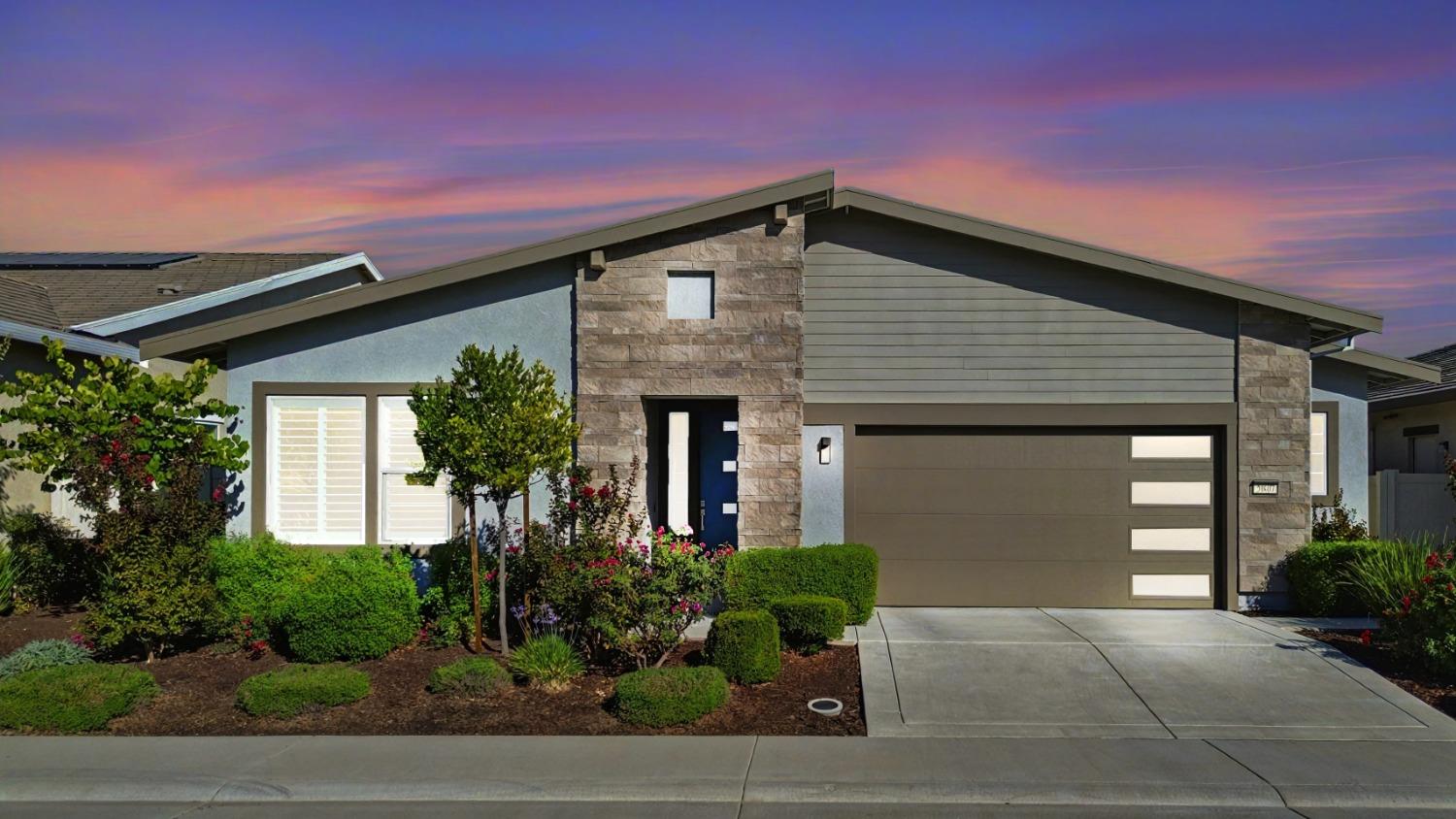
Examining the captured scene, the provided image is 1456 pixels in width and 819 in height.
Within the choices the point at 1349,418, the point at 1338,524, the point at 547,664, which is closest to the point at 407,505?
the point at 547,664

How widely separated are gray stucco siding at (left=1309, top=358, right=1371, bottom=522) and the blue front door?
7657mm

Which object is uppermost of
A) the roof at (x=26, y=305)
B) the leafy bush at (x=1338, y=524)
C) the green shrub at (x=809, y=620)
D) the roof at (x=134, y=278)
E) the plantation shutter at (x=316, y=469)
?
the roof at (x=134, y=278)

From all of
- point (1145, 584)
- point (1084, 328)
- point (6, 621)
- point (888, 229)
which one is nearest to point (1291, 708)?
point (1145, 584)

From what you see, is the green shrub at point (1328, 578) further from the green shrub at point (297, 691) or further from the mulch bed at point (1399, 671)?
the green shrub at point (297, 691)

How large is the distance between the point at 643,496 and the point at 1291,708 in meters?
6.94

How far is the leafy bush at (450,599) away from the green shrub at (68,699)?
9.20 ft

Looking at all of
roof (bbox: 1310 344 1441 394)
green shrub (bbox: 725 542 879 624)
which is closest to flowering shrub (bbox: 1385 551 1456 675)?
roof (bbox: 1310 344 1441 394)

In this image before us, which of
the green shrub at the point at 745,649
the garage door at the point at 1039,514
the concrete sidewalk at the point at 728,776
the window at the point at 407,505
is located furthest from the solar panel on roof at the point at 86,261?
the green shrub at the point at 745,649

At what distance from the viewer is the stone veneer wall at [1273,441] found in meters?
12.6

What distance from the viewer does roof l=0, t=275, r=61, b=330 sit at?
15.3m

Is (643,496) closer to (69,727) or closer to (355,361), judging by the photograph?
(355,361)

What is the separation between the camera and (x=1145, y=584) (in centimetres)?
1291

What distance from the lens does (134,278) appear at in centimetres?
2108

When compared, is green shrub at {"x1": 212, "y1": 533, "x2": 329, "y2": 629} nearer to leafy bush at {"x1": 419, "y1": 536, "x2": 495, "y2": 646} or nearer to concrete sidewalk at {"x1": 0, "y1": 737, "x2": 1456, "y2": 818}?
leafy bush at {"x1": 419, "y1": 536, "x2": 495, "y2": 646}
